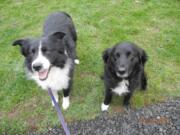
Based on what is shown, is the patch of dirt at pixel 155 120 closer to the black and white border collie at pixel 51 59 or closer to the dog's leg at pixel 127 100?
the dog's leg at pixel 127 100

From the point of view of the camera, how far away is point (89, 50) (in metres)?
5.39

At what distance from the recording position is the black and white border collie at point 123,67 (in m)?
3.35

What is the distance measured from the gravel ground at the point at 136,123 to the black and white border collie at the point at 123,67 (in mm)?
328

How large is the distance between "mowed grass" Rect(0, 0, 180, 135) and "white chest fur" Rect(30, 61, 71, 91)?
20.6 inches

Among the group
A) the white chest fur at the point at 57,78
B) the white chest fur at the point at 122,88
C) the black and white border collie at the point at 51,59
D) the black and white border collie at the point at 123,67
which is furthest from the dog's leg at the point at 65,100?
the white chest fur at the point at 122,88

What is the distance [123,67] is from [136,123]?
98 centimetres

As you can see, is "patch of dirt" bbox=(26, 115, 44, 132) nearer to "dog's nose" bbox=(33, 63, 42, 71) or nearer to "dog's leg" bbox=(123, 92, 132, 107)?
"dog's nose" bbox=(33, 63, 42, 71)

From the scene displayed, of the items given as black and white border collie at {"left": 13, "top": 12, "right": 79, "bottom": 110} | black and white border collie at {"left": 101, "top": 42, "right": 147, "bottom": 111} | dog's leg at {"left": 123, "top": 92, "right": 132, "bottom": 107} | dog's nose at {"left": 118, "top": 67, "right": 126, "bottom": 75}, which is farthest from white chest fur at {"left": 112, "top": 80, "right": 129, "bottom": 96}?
Result: black and white border collie at {"left": 13, "top": 12, "right": 79, "bottom": 110}

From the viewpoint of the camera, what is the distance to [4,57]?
552 cm

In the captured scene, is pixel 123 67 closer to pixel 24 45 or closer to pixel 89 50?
pixel 24 45

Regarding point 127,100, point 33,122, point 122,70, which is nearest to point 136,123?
point 127,100

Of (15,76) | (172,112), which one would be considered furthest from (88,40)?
(172,112)

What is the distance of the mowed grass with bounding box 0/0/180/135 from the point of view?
4.25 meters

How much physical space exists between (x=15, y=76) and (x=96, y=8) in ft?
9.43
